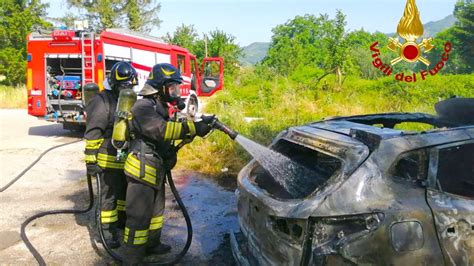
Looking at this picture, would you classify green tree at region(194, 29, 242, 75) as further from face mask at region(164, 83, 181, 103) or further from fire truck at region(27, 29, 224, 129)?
face mask at region(164, 83, 181, 103)

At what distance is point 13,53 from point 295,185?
26985 millimetres

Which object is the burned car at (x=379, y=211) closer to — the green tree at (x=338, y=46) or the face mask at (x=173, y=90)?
the face mask at (x=173, y=90)

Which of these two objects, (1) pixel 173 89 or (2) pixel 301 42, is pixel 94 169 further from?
(2) pixel 301 42

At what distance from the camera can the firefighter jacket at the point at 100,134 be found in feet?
13.2

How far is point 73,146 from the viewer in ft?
31.2

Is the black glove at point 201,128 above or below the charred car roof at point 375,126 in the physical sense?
below

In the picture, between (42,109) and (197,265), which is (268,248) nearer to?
(197,265)

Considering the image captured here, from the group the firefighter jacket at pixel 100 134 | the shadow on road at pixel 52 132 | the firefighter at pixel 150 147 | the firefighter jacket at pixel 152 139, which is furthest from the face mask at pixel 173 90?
the shadow on road at pixel 52 132

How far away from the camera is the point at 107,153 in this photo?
158 inches

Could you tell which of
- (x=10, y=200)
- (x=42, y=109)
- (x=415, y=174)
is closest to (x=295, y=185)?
(x=415, y=174)

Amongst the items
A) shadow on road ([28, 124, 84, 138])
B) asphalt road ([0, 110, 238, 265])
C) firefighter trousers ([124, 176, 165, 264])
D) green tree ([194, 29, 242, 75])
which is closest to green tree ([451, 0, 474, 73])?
green tree ([194, 29, 242, 75])

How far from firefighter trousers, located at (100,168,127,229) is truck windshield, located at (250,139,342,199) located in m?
1.53

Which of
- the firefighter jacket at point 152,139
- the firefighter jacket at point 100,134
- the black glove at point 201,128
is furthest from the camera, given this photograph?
the firefighter jacket at point 100,134

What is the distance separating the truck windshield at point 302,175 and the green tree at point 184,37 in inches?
1224
